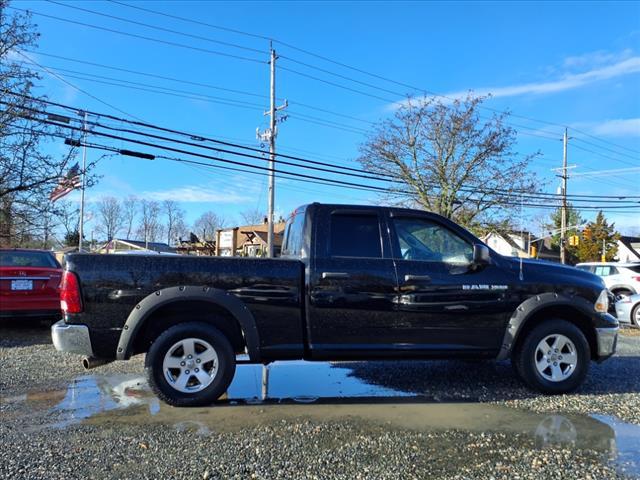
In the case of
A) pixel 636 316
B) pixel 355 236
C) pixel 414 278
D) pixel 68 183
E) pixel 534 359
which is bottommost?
pixel 636 316

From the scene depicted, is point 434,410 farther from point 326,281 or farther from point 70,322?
point 70,322

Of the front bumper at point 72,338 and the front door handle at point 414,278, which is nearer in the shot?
the front bumper at point 72,338

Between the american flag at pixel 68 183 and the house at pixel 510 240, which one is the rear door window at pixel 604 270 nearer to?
the house at pixel 510 240

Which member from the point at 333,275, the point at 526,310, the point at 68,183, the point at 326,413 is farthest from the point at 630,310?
the point at 68,183

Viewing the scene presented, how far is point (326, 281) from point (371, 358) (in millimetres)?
929

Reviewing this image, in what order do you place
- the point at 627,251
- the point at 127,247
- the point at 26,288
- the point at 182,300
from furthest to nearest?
1. the point at 127,247
2. the point at 627,251
3. the point at 26,288
4. the point at 182,300

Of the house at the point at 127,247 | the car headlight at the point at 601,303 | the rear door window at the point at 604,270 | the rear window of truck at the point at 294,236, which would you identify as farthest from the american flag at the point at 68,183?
the house at the point at 127,247

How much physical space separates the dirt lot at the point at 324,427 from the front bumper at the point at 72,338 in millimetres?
598

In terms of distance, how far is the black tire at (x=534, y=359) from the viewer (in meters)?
5.48

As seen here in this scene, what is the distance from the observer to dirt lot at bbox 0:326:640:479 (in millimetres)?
3574

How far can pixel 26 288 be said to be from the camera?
8.66m

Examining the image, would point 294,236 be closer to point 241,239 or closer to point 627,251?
point 241,239

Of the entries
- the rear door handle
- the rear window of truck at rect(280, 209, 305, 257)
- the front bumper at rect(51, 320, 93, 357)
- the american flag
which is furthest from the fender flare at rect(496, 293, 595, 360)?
the american flag

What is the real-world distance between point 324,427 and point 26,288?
261 inches
